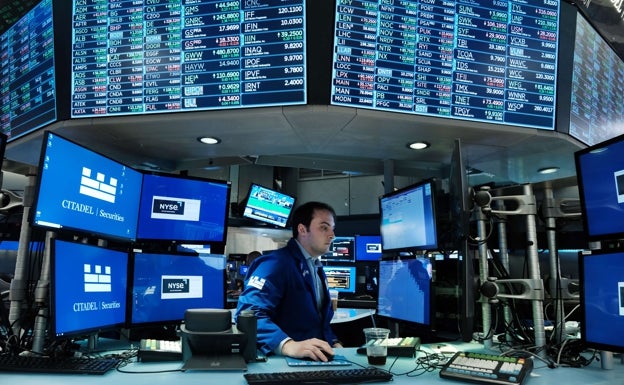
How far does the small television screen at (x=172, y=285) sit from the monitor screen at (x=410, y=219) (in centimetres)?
92

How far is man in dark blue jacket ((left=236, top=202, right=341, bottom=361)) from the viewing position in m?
1.88

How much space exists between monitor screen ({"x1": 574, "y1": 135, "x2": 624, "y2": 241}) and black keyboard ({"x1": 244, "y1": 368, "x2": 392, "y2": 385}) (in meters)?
0.95

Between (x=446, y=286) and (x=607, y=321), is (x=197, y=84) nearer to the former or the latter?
(x=446, y=286)

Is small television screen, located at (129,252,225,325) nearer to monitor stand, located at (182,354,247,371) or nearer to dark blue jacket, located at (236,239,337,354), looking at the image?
dark blue jacket, located at (236,239,337,354)

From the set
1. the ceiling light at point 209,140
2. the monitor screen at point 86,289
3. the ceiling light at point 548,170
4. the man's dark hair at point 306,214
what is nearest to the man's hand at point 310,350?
the monitor screen at point 86,289

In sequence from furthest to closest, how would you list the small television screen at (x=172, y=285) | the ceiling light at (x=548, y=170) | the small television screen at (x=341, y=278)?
1. the small television screen at (x=341, y=278)
2. the ceiling light at (x=548, y=170)
3. the small television screen at (x=172, y=285)

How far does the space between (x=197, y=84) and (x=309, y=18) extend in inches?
26.7

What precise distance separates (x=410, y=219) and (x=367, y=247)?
3144 millimetres

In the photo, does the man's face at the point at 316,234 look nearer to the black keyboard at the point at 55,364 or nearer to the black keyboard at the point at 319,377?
the black keyboard at the point at 319,377

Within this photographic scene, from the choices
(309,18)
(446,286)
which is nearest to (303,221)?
(446,286)

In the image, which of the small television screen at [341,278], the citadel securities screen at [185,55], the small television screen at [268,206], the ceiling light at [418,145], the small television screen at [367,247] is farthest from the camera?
the small television screen at [268,206]

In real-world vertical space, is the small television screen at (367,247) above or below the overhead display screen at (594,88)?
below

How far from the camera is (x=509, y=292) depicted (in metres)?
2.22

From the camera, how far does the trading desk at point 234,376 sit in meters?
1.43
